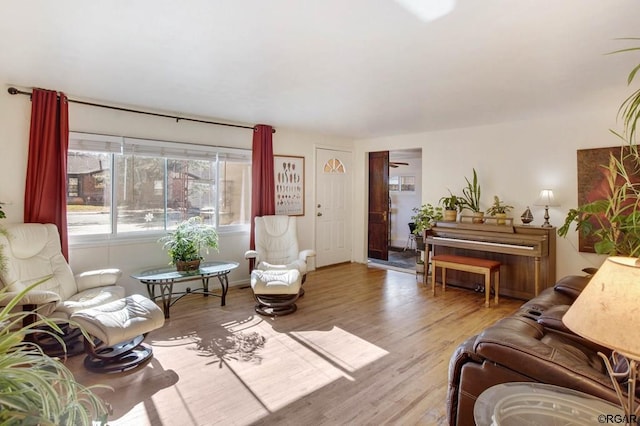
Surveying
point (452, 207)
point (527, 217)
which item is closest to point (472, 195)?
point (452, 207)

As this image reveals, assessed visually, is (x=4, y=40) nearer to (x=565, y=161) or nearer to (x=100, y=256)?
(x=100, y=256)

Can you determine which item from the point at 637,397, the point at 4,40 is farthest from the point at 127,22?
the point at 637,397

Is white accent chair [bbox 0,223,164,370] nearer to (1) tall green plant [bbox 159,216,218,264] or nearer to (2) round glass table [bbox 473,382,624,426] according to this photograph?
(1) tall green plant [bbox 159,216,218,264]

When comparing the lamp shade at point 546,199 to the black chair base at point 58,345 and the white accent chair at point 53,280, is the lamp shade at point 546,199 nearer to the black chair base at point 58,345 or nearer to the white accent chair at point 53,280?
the white accent chair at point 53,280

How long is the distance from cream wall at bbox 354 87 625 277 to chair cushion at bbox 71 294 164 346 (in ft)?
14.6

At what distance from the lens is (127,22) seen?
2105 mm

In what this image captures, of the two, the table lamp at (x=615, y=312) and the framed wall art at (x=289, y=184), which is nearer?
the table lamp at (x=615, y=312)

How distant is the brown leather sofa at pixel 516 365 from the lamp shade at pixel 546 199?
2.71m

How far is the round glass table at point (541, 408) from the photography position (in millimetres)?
1226

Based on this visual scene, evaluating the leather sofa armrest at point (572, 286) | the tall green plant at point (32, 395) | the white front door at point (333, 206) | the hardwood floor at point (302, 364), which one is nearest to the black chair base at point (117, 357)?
the hardwood floor at point (302, 364)

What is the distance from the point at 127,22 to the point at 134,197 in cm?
262

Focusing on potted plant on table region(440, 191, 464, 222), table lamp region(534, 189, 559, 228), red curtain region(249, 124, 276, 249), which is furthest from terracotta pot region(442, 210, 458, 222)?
red curtain region(249, 124, 276, 249)

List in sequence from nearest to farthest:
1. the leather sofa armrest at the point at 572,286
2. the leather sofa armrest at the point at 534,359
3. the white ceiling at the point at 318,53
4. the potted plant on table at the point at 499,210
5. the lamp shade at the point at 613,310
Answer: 1. the lamp shade at the point at 613,310
2. the leather sofa armrest at the point at 534,359
3. the white ceiling at the point at 318,53
4. the leather sofa armrest at the point at 572,286
5. the potted plant on table at the point at 499,210

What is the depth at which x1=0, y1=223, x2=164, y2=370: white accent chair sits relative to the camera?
2.90 m
